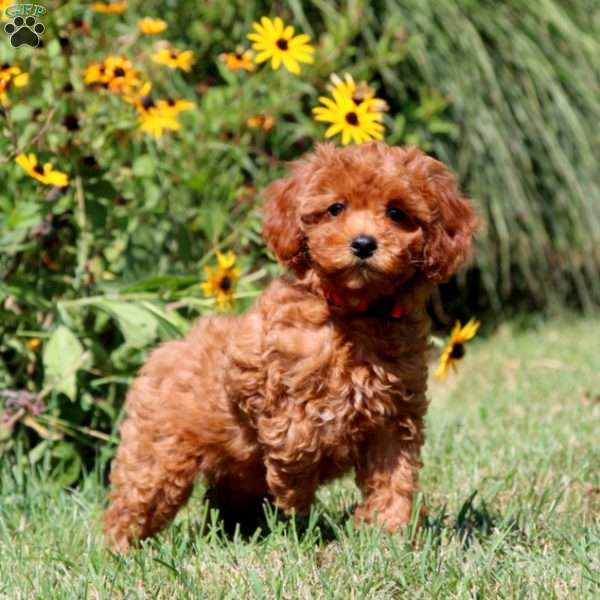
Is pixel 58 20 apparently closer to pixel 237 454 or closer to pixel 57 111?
pixel 57 111

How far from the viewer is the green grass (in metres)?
3.25

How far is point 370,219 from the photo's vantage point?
3.52 metres

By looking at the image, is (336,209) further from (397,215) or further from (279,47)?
(279,47)

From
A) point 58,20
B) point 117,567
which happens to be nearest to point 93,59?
point 58,20

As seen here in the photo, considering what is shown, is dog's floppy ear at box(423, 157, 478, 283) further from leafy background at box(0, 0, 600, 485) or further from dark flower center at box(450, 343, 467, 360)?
leafy background at box(0, 0, 600, 485)

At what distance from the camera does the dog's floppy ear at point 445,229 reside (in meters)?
3.62

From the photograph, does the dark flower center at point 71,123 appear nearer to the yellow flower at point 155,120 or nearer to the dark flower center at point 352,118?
the yellow flower at point 155,120

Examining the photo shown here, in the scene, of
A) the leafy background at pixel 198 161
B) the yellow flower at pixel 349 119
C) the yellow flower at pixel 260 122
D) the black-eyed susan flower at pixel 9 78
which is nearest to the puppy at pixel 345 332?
the yellow flower at pixel 349 119

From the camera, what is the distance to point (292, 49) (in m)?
4.71

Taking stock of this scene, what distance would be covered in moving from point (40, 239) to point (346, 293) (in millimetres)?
1727

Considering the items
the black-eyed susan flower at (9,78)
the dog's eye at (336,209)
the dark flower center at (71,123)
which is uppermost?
the black-eyed susan flower at (9,78)

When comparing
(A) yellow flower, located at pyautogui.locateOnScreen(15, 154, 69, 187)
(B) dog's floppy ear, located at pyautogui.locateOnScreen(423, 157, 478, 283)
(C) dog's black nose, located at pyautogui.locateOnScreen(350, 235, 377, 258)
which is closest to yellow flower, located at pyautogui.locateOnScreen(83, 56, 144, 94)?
(A) yellow flower, located at pyautogui.locateOnScreen(15, 154, 69, 187)

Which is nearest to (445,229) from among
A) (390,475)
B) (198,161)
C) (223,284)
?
(390,475)

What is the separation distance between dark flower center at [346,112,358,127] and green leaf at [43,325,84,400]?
1.27 metres
